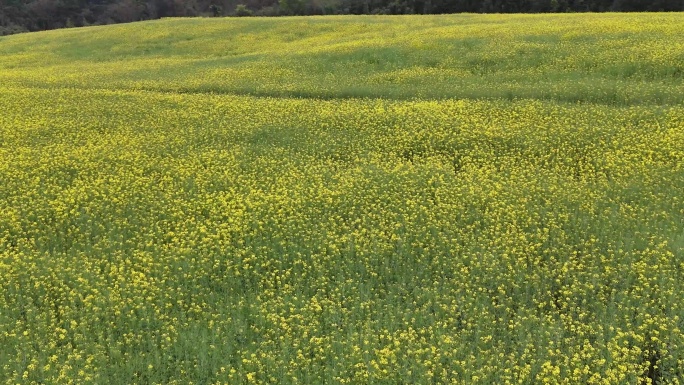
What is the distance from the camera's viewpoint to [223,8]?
81500 mm

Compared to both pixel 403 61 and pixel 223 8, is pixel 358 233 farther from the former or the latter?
pixel 223 8

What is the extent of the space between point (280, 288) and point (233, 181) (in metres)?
4.76

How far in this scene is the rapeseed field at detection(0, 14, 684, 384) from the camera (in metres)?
6.62

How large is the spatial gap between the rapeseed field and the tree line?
3411 centimetres

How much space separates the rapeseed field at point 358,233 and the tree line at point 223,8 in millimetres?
34106

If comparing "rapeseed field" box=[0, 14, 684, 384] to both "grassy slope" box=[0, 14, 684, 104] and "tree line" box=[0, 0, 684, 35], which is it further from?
"tree line" box=[0, 0, 684, 35]

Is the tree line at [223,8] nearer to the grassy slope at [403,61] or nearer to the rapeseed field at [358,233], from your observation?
the grassy slope at [403,61]

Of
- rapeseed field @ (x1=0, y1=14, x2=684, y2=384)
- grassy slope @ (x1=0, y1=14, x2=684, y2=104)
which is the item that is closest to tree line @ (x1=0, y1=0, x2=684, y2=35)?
grassy slope @ (x1=0, y1=14, x2=684, y2=104)

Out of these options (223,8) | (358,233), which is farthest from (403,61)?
(223,8)

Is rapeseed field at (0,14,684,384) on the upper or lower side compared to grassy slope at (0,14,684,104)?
lower

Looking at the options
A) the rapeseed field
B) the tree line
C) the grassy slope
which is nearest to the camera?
the rapeseed field

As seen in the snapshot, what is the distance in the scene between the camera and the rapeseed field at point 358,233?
6625 millimetres

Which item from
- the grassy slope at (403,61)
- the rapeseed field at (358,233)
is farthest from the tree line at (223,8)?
the rapeseed field at (358,233)

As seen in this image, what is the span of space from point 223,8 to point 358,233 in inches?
3114
